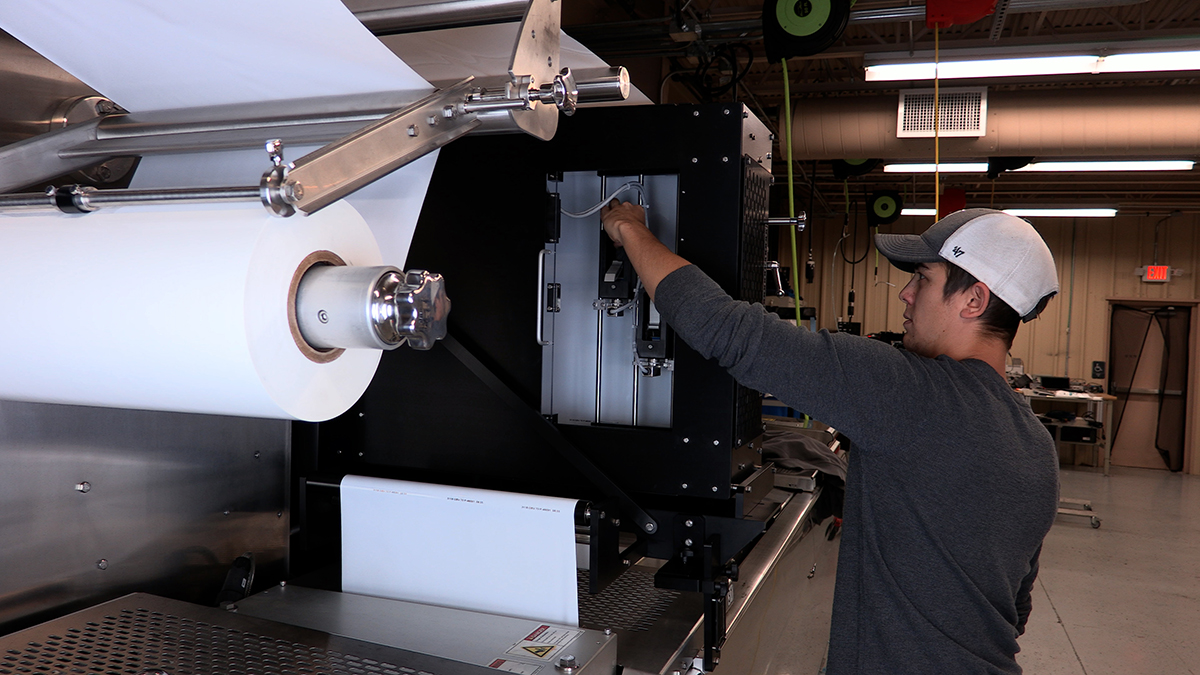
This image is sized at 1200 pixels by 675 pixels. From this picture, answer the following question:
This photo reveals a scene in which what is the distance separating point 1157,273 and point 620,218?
422 inches

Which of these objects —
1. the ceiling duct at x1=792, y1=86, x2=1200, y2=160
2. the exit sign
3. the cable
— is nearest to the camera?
the cable

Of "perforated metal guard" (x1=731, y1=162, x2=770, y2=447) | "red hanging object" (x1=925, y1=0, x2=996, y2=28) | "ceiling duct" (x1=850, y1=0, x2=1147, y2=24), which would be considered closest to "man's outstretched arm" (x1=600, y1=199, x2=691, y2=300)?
"perforated metal guard" (x1=731, y1=162, x2=770, y2=447)

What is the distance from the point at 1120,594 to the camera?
4.64 m

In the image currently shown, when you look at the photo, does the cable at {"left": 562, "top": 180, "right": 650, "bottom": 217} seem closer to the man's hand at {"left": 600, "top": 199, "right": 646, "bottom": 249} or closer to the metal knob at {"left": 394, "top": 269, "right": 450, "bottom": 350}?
the man's hand at {"left": 600, "top": 199, "right": 646, "bottom": 249}

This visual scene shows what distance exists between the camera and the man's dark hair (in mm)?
1220

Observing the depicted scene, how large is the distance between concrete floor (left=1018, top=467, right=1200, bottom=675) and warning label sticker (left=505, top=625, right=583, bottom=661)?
3.46m

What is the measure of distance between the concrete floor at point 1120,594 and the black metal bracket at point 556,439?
3.36 m

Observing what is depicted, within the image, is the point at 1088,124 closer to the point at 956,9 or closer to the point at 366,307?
the point at 956,9

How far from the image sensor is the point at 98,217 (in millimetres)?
705

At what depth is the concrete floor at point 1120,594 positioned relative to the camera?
3.75 meters

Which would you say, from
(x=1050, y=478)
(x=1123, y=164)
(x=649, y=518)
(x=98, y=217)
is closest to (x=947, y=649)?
(x=1050, y=478)

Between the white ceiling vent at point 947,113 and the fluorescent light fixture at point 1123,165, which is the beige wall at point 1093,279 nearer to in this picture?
Result: the fluorescent light fixture at point 1123,165

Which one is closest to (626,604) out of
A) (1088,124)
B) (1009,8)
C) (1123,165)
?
(1009,8)

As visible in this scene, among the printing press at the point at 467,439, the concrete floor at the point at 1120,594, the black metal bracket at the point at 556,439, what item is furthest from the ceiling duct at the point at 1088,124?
the black metal bracket at the point at 556,439
